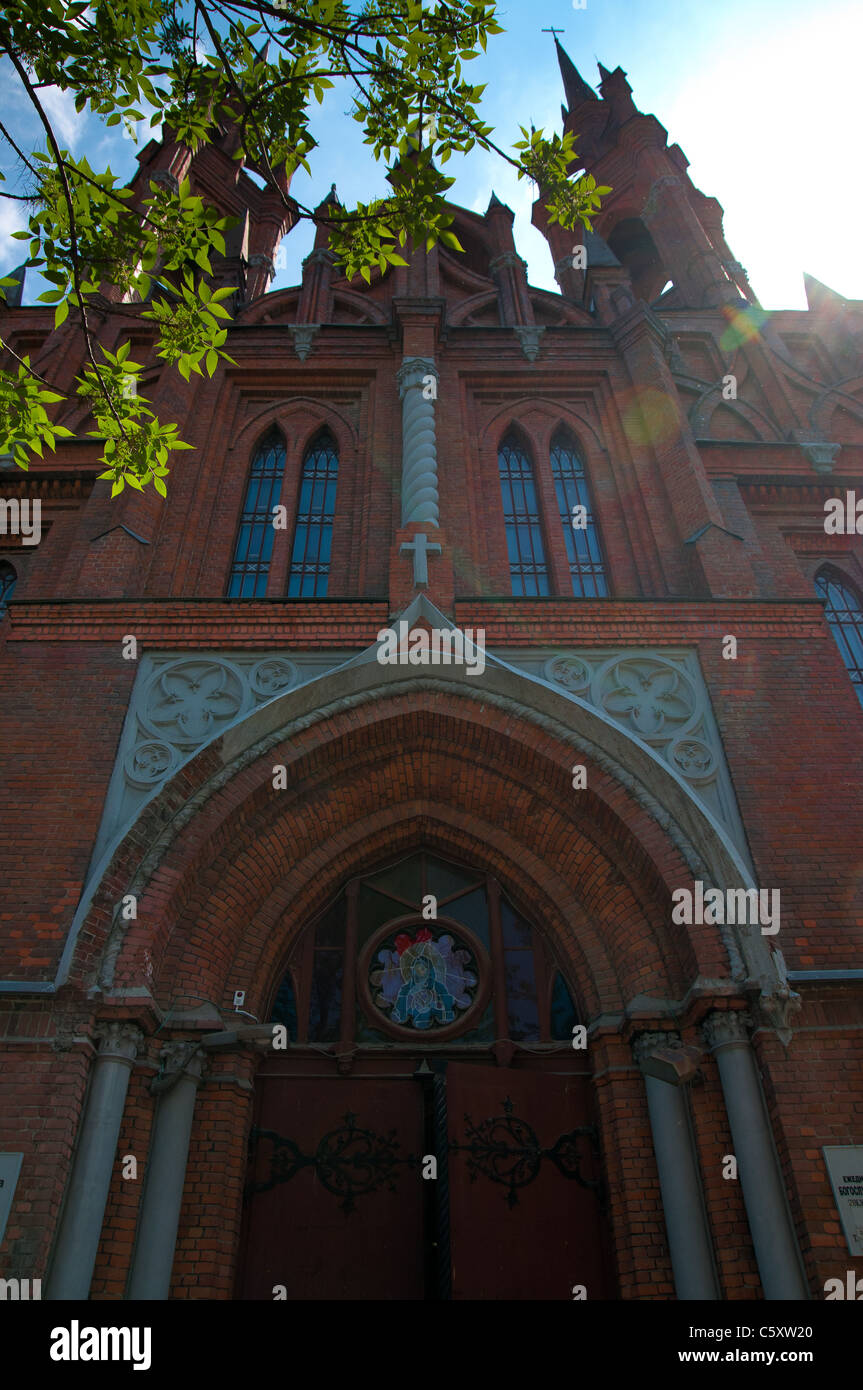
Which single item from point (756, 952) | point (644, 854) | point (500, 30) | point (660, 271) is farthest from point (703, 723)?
point (660, 271)

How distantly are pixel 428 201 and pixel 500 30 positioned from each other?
1.05 m

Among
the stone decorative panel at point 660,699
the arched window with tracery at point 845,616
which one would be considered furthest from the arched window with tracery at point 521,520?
the arched window with tracery at point 845,616

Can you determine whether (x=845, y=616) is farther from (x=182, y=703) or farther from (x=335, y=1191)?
(x=335, y=1191)

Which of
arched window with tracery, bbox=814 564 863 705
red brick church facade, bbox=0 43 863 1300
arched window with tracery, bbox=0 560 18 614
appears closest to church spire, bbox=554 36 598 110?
red brick church facade, bbox=0 43 863 1300

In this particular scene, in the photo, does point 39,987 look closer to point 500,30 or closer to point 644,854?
point 644,854

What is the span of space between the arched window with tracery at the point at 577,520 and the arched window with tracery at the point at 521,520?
0.31 meters

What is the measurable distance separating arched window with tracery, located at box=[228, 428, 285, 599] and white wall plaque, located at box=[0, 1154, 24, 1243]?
5680 mm

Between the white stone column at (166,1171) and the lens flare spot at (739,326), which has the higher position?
the lens flare spot at (739,326)

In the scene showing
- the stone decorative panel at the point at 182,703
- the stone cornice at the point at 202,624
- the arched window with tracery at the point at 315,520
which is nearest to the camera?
the stone decorative panel at the point at 182,703

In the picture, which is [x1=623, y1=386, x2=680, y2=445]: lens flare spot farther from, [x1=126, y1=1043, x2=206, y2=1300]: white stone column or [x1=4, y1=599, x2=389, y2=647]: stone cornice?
[x1=126, y1=1043, x2=206, y2=1300]: white stone column

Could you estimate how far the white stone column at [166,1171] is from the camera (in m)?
5.58

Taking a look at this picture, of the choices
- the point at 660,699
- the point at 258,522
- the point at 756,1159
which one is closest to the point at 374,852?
the point at 660,699

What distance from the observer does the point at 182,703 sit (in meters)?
7.60

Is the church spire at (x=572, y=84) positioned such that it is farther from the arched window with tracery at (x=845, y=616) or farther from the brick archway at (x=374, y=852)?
the brick archway at (x=374, y=852)
